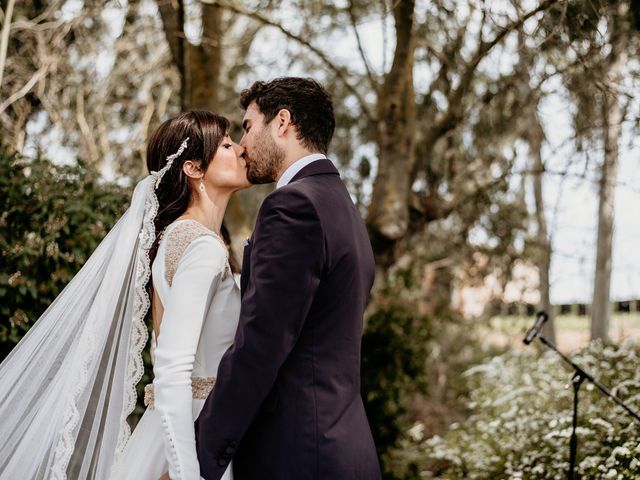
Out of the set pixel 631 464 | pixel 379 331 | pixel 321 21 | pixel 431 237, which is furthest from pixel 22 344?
pixel 431 237

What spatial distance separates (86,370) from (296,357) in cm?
84

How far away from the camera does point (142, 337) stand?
2.47 metres

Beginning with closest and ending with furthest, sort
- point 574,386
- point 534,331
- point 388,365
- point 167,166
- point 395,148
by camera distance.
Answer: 1. point 167,166
2. point 574,386
3. point 534,331
4. point 395,148
5. point 388,365

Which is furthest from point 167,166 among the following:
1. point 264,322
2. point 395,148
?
point 395,148

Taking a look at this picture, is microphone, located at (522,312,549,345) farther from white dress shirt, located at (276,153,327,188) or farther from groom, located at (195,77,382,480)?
white dress shirt, located at (276,153,327,188)

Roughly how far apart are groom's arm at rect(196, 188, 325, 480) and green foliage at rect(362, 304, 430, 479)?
4760 mm

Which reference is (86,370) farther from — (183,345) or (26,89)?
(26,89)

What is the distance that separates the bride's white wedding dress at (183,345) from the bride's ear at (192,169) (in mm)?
251

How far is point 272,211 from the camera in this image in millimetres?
2002

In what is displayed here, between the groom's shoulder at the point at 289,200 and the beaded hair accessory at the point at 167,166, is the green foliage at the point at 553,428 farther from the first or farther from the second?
the beaded hair accessory at the point at 167,166

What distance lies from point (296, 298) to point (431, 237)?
8607 mm

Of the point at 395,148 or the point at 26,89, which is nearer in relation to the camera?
the point at 395,148

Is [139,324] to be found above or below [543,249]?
below

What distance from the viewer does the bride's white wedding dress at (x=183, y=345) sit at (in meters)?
2.06
